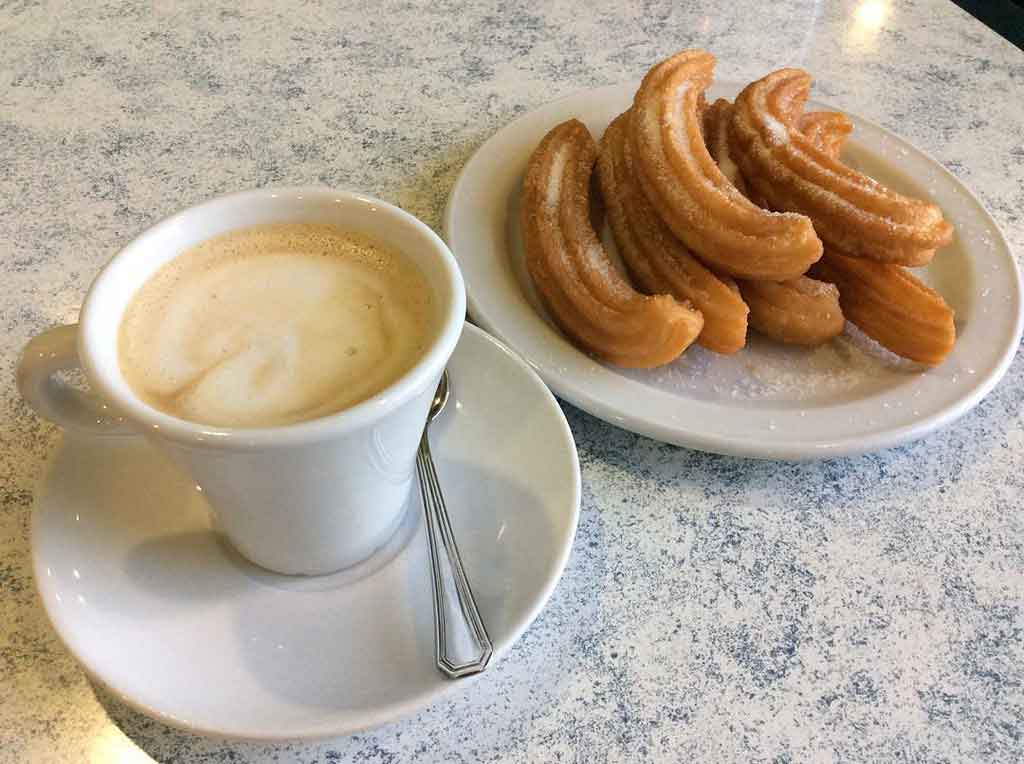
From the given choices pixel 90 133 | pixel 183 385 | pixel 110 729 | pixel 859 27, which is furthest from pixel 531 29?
pixel 110 729

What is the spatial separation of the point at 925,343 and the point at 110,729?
23.2 inches

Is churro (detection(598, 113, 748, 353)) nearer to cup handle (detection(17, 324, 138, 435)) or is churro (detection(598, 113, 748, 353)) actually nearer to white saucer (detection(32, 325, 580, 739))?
white saucer (detection(32, 325, 580, 739))

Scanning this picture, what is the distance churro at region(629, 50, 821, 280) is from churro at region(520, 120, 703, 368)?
2.2 inches

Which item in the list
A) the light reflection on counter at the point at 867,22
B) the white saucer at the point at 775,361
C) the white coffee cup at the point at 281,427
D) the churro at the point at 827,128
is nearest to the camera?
the white coffee cup at the point at 281,427

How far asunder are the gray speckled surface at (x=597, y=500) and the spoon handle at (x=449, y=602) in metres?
0.05

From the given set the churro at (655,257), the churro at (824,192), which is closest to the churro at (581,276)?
the churro at (655,257)

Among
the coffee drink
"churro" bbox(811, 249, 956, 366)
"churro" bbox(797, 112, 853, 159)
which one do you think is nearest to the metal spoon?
the coffee drink

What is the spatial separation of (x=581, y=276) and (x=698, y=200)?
0.11m

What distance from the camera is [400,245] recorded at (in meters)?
0.50

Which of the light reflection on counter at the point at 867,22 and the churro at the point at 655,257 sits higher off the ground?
the light reflection on counter at the point at 867,22

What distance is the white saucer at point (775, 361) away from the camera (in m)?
0.57

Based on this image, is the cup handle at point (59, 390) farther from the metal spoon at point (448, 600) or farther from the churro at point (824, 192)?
the churro at point (824, 192)

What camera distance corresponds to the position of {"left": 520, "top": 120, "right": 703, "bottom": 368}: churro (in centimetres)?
61

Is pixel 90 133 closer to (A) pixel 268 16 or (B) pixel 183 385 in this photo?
(A) pixel 268 16
